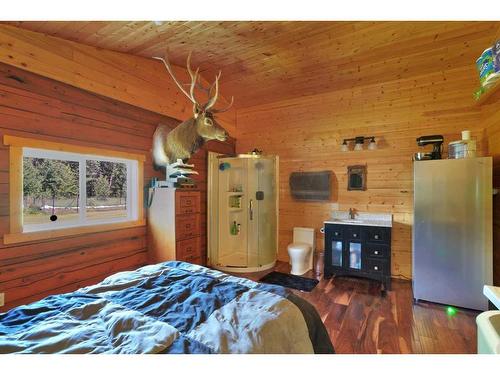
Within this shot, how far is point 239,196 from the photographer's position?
13.2ft

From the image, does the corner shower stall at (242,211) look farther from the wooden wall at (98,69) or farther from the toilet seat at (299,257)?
the wooden wall at (98,69)

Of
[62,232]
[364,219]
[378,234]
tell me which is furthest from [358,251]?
[62,232]

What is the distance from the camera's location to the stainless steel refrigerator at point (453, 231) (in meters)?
2.32

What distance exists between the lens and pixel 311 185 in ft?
12.2

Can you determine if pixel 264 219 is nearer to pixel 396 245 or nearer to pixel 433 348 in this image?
pixel 396 245

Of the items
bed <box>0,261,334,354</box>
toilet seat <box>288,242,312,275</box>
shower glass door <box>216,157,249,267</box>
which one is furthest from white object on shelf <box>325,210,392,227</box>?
bed <box>0,261,334,354</box>

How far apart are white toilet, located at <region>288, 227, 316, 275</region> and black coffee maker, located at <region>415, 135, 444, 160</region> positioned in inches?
67.2

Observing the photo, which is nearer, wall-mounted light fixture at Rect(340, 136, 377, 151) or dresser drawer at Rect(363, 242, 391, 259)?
dresser drawer at Rect(363, 242, 391, 259)

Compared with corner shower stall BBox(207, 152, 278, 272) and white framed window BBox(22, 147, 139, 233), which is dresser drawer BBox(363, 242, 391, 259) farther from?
white framed window BBox(22, 147, 139, 233)

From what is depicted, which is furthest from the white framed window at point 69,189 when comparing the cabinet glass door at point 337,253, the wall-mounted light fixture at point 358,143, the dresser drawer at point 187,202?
the wall-mounted light fixture at point 358,143

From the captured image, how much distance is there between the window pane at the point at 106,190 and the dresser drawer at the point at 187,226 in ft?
2.23

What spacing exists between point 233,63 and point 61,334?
2.99 m

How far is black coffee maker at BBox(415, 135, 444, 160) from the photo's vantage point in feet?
8.81
